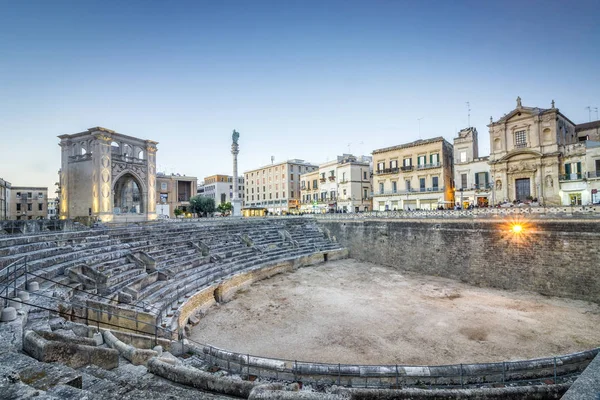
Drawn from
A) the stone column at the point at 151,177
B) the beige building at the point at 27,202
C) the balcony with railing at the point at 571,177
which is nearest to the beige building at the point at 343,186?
the balcony with railing at the point at 571,177

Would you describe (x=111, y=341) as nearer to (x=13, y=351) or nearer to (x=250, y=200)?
(x=13, y=351)

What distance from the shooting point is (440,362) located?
895 cm

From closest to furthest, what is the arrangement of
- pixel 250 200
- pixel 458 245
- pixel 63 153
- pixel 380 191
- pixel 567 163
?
1. pixel 458 245
2. pixel 567 163
3. pixel 63 153
4. pixel 380 191
5. pixel 250 200

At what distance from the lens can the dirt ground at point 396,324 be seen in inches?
380

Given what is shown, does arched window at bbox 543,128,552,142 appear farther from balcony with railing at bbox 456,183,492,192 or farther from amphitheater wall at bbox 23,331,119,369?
amphitheater wall at bbox 23,331,119,369

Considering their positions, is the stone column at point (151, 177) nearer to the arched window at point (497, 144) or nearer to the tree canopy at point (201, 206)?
the tree canopy at point (201, 206)

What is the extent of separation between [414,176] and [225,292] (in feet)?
105

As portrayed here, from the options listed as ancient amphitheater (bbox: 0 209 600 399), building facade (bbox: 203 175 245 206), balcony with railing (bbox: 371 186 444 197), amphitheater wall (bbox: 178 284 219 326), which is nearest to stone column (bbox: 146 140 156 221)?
ancient amphitheater (bbox: 0 209 600 399)

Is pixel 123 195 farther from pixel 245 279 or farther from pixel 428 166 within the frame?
pixel 428 166

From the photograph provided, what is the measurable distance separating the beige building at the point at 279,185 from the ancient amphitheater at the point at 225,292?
3054cm

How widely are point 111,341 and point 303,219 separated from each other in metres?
26.8

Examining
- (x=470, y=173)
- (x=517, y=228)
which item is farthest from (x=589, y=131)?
(x=517, y=228)

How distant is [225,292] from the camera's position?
15320 mm

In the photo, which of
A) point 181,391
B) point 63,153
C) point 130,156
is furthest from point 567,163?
point 63,153
